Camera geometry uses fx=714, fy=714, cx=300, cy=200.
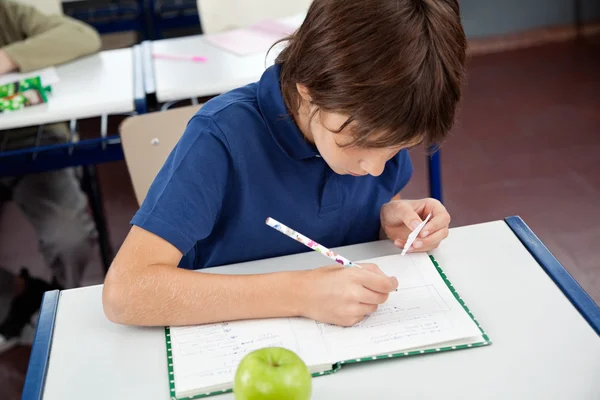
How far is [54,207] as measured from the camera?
2299mm

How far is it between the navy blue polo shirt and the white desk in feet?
2.57

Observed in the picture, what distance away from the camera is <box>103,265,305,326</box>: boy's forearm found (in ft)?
3.28

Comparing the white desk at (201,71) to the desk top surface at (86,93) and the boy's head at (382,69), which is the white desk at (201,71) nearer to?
the desk top surface at (86,93)

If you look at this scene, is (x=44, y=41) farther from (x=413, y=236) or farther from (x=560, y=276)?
(x=560, y=276)

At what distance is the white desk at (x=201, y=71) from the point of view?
6.64 feet

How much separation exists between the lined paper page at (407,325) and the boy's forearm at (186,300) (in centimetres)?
7

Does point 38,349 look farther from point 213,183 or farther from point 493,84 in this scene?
point 493,84

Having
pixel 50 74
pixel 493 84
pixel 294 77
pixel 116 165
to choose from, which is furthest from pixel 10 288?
pixel 493 84

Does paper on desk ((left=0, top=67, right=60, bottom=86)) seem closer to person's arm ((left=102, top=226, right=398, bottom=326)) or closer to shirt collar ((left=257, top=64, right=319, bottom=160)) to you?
shirt collar ((left=257, top=64, right=319, bottom=160))

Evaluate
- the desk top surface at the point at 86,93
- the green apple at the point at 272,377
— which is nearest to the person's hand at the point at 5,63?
the desk top surface at the point at 86,93

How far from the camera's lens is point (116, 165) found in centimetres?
334

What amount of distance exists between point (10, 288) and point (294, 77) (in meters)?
1.78

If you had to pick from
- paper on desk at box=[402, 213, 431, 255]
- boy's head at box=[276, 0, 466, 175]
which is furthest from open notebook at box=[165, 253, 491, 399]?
boy's head at box=[276, 0, 466, 175]

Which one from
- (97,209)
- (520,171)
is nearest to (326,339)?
(97,209)
